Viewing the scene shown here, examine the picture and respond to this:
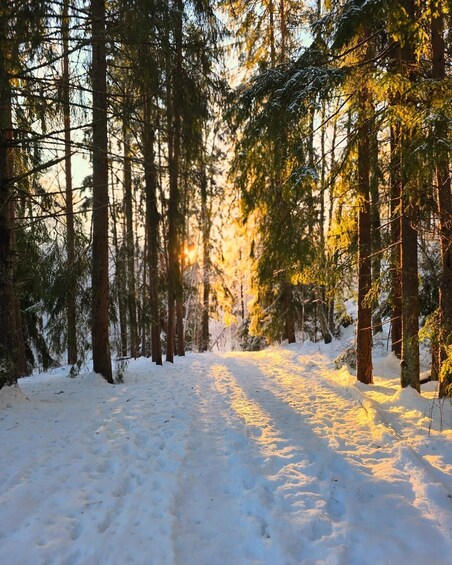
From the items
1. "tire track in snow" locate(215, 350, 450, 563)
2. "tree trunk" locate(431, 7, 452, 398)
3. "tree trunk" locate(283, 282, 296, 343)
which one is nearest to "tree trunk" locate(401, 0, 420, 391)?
"tree trunk" locate(431, 7, 452, 398)

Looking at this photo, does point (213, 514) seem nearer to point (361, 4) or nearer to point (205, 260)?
point (361, 4)

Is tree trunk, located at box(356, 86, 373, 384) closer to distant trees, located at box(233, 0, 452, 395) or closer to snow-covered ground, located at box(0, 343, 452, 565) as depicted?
distant trees, located at box(233, 0, 452, 395)

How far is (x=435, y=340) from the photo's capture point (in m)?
5.37

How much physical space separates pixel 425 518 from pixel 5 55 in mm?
7458

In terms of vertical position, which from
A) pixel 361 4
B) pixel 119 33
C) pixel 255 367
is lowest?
pixel 255 367

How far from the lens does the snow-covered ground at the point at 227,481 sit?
106 inches

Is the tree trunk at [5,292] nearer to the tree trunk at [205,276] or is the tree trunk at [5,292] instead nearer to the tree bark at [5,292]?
the tree bark at [5,292]

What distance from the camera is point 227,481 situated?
146 inches

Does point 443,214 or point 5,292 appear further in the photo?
point 5,292

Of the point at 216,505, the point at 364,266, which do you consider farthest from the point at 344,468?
the point at 364,266

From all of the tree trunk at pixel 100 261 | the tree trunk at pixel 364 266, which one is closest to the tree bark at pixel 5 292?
the tree trunk at pixel 100 261

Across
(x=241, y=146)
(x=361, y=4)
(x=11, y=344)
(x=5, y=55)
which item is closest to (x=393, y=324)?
(x=241, y=146)

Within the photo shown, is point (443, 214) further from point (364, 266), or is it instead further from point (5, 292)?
point (5, 292)

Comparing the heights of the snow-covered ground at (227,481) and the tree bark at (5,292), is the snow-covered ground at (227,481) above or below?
below
